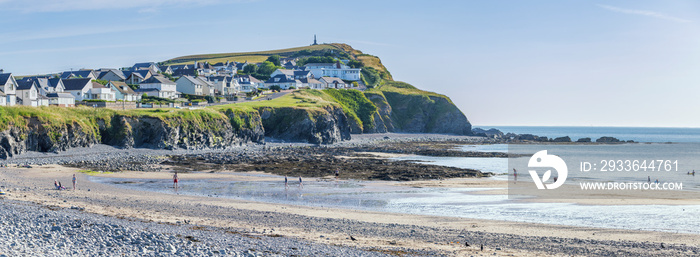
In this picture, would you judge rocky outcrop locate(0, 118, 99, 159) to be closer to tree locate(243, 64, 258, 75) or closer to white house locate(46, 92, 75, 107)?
white house locate(46, 92, 75, 107)

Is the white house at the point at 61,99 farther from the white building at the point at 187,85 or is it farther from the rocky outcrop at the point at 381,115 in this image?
the rocky outcrop at the point at 381,115

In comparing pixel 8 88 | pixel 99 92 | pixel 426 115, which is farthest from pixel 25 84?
pixel 426 115

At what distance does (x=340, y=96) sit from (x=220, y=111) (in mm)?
58137

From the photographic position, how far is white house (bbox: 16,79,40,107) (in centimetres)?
7556

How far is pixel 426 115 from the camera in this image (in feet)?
509

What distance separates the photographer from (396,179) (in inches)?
1919

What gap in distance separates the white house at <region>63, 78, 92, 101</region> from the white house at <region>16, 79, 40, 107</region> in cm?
1208

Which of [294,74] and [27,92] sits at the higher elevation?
[294,74]

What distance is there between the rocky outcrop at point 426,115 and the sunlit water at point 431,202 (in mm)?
106804

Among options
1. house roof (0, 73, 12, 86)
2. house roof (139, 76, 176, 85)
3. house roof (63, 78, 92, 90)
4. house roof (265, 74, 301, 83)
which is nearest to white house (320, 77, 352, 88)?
house roof (265, 74, 301, 83)

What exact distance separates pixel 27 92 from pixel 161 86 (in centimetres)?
3321

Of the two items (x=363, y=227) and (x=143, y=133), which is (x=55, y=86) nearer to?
(x=143, y=133)

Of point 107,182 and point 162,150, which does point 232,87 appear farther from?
point 107,182

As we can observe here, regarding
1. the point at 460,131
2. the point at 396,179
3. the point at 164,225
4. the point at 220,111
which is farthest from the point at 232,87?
the point at 164,225
